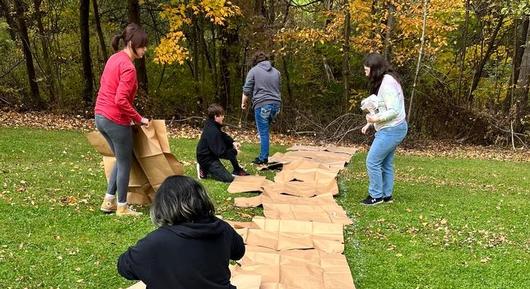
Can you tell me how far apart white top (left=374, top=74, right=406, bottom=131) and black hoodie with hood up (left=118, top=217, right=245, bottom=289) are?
371cm

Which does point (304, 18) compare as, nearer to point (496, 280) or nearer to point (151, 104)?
point (151, 104)

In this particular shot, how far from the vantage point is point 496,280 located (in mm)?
4250

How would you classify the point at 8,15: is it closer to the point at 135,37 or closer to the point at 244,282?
the point at 135,37

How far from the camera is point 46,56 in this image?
15906 millimetres

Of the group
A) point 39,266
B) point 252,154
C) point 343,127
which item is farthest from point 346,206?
point 343,127

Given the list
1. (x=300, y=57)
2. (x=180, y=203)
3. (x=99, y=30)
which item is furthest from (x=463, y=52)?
(x=180, y=203)

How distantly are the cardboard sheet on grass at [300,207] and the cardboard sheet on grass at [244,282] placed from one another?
173 cm

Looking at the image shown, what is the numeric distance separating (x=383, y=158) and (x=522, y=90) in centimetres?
1082

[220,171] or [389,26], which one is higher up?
[389,26]

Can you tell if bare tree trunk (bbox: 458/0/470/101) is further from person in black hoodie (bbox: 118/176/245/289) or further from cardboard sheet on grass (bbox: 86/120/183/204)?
person in black hoodie (bbox: 118/176/245/289)

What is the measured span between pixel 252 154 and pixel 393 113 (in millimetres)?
4632

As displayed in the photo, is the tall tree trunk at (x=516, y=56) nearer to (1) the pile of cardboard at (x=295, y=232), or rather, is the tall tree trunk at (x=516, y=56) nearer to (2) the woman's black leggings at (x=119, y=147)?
(1) the pile of cardboard at (x=295, y=232)

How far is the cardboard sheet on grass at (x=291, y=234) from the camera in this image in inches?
183

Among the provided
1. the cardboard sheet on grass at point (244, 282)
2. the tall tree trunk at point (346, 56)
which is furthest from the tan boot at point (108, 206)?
the tall tree trunk at point (346, 56)
